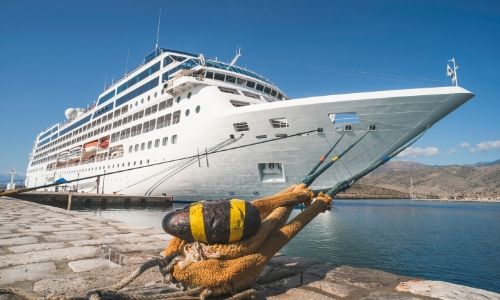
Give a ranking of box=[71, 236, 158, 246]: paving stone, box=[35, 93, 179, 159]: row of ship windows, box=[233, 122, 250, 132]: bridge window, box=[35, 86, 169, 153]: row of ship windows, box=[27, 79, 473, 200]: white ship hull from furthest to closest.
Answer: box=[35, 93, 179, 159]: row of ship windows, box=[35, 86, 169, 153]: row of ship windows, box=[233, 122, 250, 132]: bridge window, box=[27, 79, 473, 200]: white ship hull, box=[71, 236, 158, 246]: paving stone

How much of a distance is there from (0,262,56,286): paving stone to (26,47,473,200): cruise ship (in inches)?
96.8

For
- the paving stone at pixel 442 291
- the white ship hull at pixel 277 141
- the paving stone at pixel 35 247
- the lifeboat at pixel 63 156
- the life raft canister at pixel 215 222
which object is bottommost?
the paving stone at pixel 442 291

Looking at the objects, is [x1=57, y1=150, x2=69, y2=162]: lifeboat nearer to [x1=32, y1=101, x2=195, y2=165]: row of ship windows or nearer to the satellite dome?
the satellite dome

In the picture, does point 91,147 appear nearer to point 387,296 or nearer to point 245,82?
point 245,82

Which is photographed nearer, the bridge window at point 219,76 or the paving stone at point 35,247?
the paving stone at point 35,247

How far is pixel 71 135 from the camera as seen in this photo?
41719mm

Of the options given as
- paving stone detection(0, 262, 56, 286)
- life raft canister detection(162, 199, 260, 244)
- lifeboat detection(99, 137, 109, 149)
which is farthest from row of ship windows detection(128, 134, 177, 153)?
life raft canister detection(162, 199, 260, 244)

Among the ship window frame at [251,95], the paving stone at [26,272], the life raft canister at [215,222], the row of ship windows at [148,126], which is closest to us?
the life raft canister at [215,222]

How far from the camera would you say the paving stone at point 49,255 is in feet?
10.3

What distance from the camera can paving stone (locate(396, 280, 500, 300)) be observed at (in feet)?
7.77

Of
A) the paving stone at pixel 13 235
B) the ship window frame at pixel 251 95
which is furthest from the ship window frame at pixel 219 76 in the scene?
the paving stone at pixel 13 235

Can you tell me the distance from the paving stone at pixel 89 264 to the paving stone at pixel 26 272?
0.18m

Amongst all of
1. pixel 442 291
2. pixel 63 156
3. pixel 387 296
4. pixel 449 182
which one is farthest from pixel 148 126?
pixel 449 182

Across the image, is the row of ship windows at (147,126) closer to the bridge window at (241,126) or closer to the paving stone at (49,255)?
the bridge window at (241,126)
